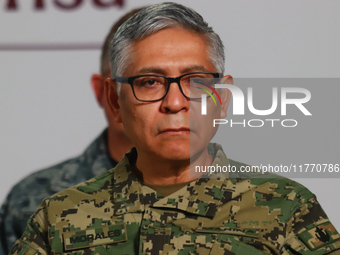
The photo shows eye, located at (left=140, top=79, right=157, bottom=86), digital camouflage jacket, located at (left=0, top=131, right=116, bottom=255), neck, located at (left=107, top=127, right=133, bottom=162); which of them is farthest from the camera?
neck, located at (left=107, top=127, right=133, bottom=162)

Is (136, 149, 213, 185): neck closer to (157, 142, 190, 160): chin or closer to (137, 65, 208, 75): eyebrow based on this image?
(157, 142, 190, 160): chin

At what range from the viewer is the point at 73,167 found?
2.62 metres

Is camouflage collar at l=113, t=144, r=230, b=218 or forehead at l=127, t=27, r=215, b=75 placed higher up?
forehead at l=127, t=27, r=215, b=75

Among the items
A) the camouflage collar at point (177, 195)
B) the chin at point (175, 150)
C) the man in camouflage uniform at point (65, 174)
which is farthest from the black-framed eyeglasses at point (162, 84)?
the man in camouflage uniform at point (65, 174)

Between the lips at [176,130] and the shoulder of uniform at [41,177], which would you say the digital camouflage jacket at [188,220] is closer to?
the lips at [176,130]

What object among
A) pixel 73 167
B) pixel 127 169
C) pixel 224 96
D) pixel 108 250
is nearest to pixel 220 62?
pixel 224 96

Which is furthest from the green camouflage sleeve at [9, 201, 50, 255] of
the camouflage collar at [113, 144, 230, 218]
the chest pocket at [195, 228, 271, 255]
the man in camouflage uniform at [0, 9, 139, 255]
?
the man in camouflage uniform at [0, 9, 139, 255]

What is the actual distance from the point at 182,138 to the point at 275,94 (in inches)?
33.3

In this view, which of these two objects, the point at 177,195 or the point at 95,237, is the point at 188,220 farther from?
the point at 95,237

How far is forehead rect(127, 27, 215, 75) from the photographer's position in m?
1.58

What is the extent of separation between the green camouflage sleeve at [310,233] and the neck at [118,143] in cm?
120

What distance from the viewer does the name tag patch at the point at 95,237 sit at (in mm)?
1616

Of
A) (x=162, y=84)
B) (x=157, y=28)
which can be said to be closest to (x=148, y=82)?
(x=162, y=84)

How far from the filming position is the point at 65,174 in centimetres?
263
